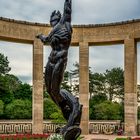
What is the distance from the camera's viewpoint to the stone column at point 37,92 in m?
21.5

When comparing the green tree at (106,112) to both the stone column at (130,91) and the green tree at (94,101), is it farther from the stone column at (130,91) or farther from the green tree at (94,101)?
the stone column at (130,91)

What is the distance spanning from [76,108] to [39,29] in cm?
A: 1458

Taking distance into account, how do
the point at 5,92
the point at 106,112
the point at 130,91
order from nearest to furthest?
the point at 130,91 < the point at 106,112 < the point at 5,92

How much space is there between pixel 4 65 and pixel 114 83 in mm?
14400

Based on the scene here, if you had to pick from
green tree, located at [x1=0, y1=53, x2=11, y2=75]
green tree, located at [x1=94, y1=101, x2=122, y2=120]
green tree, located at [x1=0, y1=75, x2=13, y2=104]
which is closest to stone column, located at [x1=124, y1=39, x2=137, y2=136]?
green tree, located at [x1=94, y1=101, x2=122, y2=120]

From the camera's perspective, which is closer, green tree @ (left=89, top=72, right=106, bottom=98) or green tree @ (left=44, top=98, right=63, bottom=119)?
green tree @ (left=44, top=98, right=63, bottom=119)

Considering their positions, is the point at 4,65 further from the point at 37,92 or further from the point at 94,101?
the point at 37,92

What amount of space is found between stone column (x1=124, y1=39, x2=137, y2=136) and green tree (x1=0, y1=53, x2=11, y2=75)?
24176 mm

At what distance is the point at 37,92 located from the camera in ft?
70.9

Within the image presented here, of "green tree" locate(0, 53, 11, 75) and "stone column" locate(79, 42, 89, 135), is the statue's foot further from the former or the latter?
"green tree" locate(0, 53, 11, 75)

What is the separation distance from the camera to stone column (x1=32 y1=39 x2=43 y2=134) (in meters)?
21.5

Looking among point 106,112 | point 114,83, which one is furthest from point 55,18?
point 114,83

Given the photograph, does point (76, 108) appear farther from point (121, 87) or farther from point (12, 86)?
point (121, 87)

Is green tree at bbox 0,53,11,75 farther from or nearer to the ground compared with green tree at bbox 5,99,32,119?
farther from the ground
